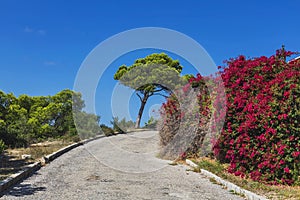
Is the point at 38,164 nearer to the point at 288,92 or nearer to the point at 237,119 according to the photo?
the point at 237,119

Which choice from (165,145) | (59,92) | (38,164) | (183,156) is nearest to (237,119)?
(183,156)

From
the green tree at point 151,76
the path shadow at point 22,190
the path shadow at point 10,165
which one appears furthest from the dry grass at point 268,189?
the green tree at point 151,76

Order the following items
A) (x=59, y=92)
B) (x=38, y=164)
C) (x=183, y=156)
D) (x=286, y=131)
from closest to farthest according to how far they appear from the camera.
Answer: (x=286, y=131) → (x=38, y=164) → (x=183, y=156) → (x=59, y=92)

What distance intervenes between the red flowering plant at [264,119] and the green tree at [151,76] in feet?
62.0

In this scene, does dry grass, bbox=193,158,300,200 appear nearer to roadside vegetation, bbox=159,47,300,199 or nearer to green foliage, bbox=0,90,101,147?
roadside vegetation, bbox=159,47,300,199

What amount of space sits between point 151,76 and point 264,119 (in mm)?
21677

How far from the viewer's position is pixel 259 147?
6711 mm

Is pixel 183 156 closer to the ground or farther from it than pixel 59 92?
closer to the ground

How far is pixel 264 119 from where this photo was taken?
6477 millimetres

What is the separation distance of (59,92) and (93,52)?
9251mm

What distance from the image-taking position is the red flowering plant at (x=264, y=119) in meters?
6.25

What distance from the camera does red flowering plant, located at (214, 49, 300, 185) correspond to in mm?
6246

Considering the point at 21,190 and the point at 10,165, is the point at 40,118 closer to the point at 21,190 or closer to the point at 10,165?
the point at 10,165

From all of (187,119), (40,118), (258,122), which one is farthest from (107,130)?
(258,122)
